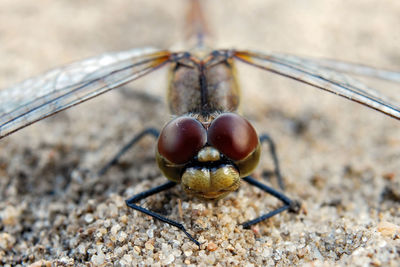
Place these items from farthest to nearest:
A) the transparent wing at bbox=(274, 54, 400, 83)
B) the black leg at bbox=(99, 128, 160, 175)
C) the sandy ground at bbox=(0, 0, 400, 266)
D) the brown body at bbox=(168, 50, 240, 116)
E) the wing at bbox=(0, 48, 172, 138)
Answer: the transparent wing at bbox=(274, 54, 400, 83), the black leg at bbox=(99, 128, 160, 175), the brown body at bbox=(168, 50, 240, 116), the wing at bbox=(0, 48, 172, 138), the sandy ground at bbox=(0, 0, 400, 266)

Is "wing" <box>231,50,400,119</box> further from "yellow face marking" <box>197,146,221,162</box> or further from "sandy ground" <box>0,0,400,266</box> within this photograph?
"yellow face marking" <box>197,146,221,162</box>

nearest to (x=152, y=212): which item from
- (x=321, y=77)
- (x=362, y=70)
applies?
(x=321, y=77)

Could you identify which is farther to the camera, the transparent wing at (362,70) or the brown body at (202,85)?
the transparent wing at (362,70)

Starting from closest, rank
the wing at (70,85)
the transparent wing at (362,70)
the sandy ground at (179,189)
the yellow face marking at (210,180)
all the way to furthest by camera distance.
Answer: the yellow face marking at (210,180) < the sandy ground at (179,189) < the wing at (70,85) < the transparent wing at (362,70)

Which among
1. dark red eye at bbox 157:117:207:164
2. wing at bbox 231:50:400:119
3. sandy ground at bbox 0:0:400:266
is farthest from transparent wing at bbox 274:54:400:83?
dark red eye at bbox 157:117:207:164

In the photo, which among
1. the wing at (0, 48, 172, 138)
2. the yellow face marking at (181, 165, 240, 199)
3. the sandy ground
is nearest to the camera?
the yellow face marking at (181, 165, 240, 199)

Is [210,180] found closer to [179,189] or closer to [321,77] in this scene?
[179,189]

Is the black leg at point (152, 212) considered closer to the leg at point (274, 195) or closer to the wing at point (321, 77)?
the leg at point (274, 195)

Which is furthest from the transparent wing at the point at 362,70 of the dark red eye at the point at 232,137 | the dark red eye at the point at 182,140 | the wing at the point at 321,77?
the dark red eye at the point at 182,140
